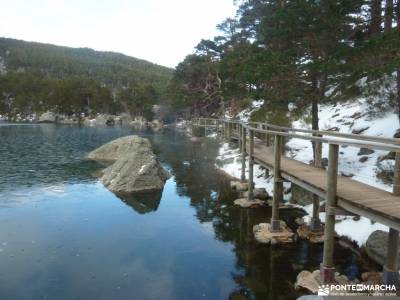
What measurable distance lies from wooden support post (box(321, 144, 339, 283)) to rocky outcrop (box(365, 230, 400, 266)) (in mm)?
2156

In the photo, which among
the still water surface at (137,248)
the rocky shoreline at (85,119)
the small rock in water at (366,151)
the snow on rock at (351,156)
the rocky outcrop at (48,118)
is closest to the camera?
the still water surface at (137,248)

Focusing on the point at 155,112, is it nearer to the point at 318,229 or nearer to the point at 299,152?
the point at 299,152

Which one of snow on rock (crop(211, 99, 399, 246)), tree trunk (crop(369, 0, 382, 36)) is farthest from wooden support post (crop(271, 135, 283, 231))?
tree trunk (crop(369, 0, 382, 36))

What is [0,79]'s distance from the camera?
403ft

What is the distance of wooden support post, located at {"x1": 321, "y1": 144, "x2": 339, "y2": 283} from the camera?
8.59m

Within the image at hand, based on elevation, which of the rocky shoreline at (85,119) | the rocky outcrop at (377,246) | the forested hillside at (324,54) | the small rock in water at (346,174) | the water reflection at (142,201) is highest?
the forested hillside at (324,54)

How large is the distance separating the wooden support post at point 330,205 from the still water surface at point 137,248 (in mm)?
1029

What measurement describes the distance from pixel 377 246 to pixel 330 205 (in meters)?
3.08

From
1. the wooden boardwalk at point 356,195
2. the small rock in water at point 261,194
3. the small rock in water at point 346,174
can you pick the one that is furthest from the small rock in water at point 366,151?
the small rock in water at point 261,194

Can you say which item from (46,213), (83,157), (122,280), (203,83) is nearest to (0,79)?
(203,83)

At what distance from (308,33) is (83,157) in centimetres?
2287

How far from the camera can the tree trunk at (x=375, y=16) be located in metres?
14.5

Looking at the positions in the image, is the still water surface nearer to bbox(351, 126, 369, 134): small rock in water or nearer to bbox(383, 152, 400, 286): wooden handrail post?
bbox(383, 152, 400, 286): wooden handrail post

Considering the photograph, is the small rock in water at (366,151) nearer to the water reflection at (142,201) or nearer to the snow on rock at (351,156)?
the snow on rock at (351,156)
